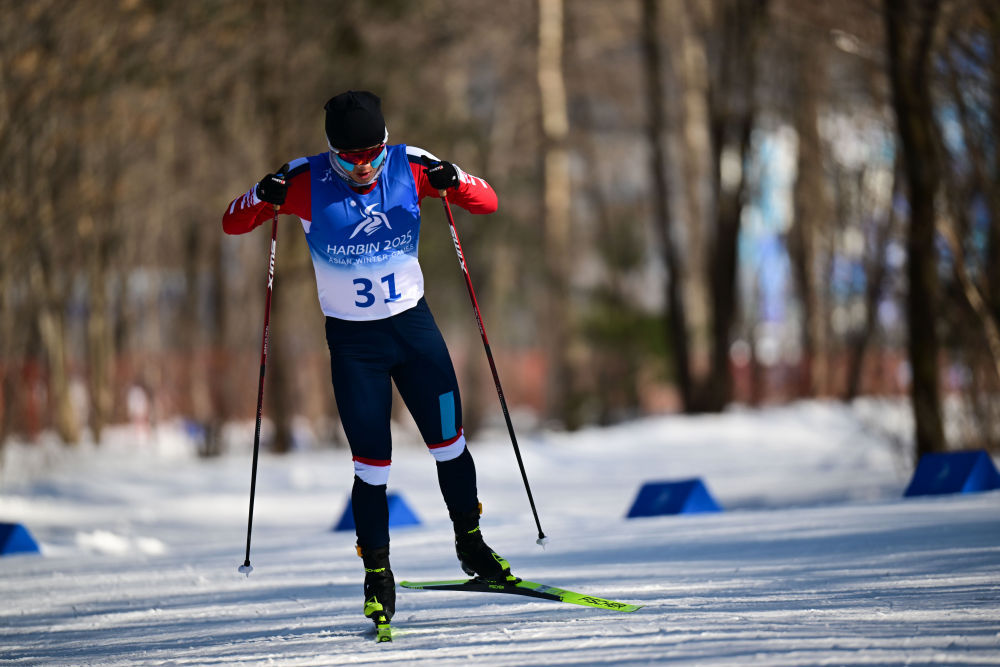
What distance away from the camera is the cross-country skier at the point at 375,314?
4141 mm

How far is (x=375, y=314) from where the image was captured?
418cm

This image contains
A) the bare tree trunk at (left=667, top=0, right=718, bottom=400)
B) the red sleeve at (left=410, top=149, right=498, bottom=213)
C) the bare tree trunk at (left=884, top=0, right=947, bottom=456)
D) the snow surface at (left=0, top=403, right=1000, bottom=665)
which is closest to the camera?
the snow surface at (left=0, top=403, right=1000, bottom=665)

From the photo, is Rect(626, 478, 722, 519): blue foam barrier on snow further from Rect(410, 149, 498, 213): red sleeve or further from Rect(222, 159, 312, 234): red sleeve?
Rect(222, 159, 312, 234): red sleeve

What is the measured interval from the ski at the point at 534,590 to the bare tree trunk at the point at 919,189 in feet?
17.7

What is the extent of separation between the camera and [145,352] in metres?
24.1

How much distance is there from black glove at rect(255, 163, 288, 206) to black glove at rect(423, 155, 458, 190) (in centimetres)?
51

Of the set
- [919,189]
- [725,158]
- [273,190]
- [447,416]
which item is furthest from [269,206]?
[725,158]

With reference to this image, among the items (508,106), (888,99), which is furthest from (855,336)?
(888,99)

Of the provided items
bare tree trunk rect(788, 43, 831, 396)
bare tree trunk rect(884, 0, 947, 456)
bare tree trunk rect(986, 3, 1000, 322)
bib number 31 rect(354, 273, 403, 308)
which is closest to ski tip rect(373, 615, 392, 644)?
bib number 31 rect(354, 273, 403, 308)

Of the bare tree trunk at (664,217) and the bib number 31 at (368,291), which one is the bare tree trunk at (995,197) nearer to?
the bib number 31 at (368,291)

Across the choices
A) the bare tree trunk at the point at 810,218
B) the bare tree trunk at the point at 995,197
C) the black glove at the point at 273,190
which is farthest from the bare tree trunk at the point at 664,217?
the black glove at the point at 273,190

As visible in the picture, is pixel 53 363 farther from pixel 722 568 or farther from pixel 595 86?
pixel 722 568

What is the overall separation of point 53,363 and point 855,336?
535 inches

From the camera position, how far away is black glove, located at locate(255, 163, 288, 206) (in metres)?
4.17
